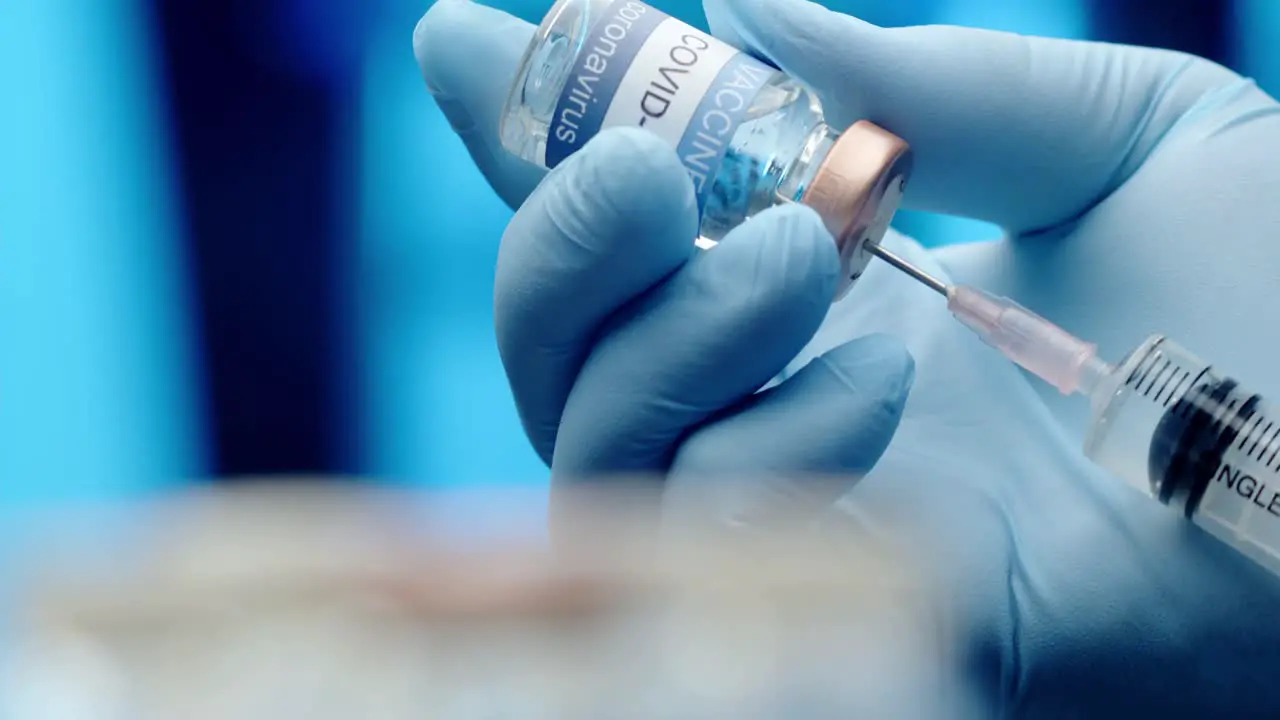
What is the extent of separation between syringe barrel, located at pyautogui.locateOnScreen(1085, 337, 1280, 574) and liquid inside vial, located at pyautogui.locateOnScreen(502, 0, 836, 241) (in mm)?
287

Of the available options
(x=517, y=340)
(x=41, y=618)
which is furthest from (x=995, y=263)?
(x=41, y=618)

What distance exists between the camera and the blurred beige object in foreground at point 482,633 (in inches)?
10.4

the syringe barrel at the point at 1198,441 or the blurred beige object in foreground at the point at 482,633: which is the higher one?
the blurred beige object in foreground at the point at 482,633

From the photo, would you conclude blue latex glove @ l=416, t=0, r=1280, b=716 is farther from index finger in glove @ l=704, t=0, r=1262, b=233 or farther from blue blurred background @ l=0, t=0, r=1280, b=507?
blue blurred background @ l=0, t=0, r=1280, b=507

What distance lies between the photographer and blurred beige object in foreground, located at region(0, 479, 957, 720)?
0.26 metres

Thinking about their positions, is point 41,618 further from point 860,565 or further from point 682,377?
point 682,377

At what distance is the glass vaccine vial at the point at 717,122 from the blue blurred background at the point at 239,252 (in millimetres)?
684

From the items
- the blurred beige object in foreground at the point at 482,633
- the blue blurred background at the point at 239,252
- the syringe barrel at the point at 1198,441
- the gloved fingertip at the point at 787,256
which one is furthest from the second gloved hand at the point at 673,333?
the blue blurred background at the point at 239,252

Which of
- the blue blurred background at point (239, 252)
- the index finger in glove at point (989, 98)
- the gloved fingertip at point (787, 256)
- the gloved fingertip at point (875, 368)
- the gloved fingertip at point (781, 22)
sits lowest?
the blue blurred background at point (239, 252)

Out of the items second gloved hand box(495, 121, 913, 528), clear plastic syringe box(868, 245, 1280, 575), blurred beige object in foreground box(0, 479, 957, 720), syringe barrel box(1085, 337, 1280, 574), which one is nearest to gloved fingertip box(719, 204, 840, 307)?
second gloved hand box(495, 121, 913, 528)

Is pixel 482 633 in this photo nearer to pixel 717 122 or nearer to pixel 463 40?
pixel 717 122

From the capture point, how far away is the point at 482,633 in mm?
273

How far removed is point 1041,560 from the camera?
885 mm

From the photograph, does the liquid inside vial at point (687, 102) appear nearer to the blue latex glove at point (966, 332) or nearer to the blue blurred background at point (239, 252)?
the blue latex glove at point (966, 332)
